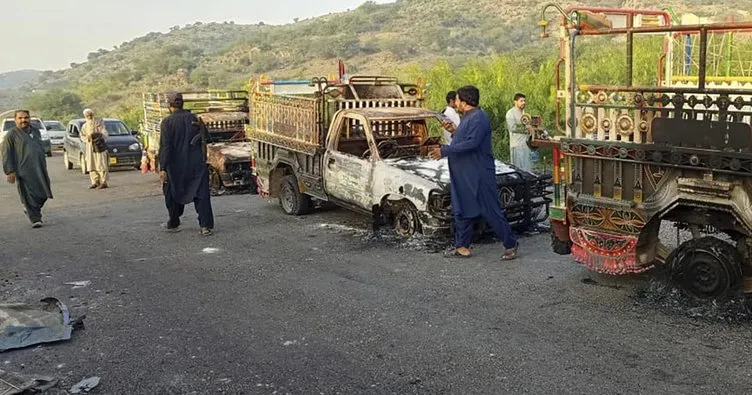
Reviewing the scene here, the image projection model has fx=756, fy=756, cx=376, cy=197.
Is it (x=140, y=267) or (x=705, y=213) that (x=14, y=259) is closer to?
(x=140, y=267)

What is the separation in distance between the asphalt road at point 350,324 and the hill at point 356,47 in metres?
26.9

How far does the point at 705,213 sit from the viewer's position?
6.08 metres

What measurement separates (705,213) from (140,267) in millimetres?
5645

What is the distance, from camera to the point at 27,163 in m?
11.0

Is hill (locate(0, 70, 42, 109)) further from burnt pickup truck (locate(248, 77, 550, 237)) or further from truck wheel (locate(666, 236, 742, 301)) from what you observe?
truck wheel (locate(666, 236, 742, 301))

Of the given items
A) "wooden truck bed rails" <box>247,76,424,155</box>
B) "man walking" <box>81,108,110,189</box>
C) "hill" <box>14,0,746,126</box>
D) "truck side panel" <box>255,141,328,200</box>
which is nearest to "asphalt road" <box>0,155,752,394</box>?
"truck side panel" <box>255,141,328,200</box>

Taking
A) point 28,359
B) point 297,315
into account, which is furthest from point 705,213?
point 28,359

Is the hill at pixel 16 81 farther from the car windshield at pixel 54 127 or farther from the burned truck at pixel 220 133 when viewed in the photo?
the burned truck at pixel 220 133

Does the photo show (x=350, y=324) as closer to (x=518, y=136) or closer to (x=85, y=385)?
(x=85, y=385)

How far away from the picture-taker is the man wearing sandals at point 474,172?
25.7 feet

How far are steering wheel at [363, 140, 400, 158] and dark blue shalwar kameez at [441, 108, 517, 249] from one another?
6.09ft

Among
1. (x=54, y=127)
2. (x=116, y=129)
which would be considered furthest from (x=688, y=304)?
(x=54, y=127)

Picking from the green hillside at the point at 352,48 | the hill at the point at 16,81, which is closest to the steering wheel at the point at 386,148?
the green hillside at the point at 352,48

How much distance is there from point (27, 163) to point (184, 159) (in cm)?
280
